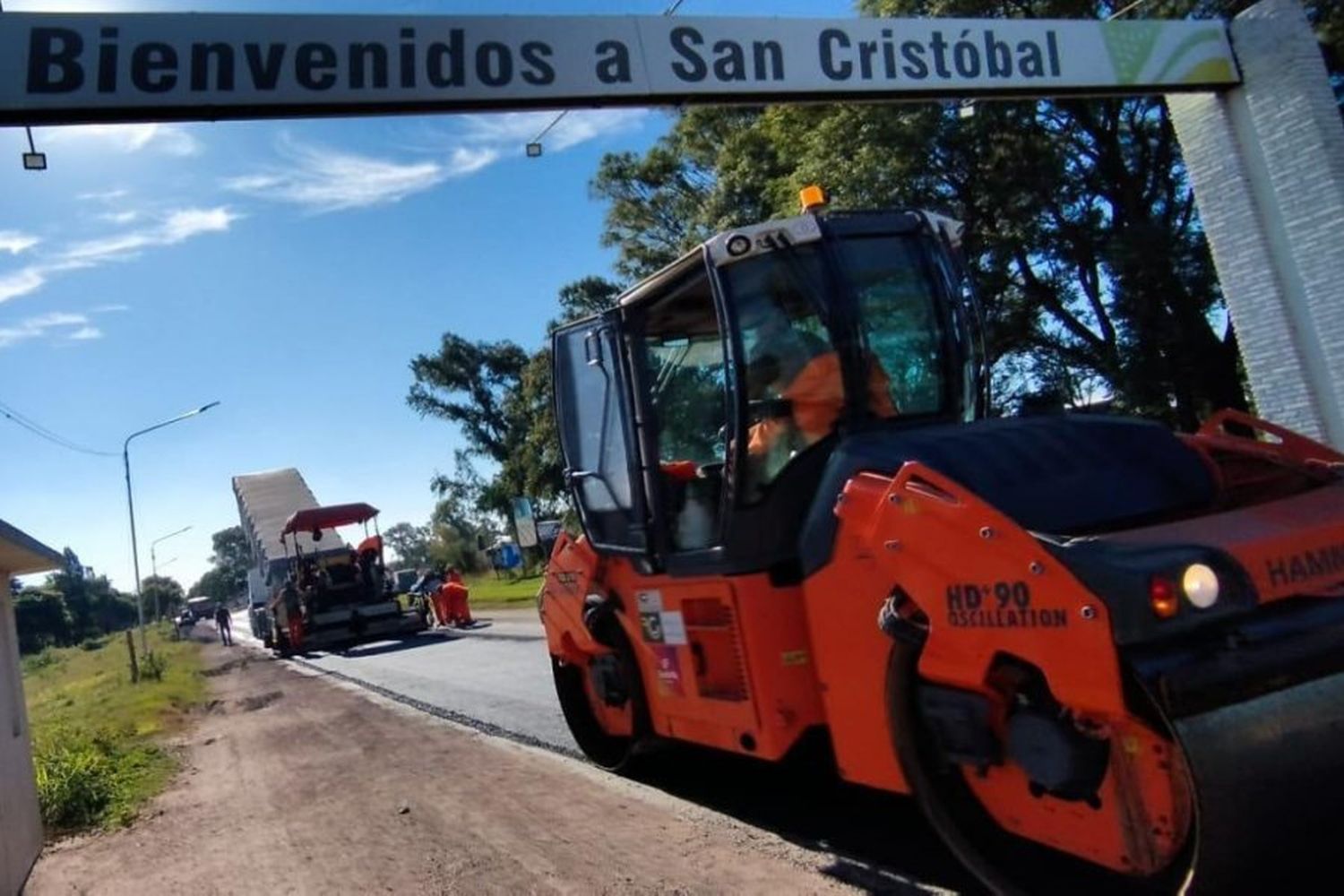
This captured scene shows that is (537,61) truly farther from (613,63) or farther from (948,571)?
(948,571)

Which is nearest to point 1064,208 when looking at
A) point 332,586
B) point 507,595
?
point 332,586

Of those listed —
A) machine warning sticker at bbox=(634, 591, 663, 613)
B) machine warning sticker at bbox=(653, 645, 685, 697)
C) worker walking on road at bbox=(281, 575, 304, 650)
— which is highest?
worker walking on road at bbox=(281, 575, 304, 650)

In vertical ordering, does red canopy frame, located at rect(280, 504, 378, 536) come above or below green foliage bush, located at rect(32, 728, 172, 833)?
above

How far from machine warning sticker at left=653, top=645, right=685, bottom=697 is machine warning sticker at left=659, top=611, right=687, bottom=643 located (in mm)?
60

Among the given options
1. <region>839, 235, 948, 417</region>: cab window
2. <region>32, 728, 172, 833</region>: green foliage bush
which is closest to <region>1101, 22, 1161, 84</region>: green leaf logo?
<region>839, 235, 948, 417</region>: cab window

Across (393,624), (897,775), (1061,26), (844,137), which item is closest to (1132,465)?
(897,775)

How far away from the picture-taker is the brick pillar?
35.7 feet

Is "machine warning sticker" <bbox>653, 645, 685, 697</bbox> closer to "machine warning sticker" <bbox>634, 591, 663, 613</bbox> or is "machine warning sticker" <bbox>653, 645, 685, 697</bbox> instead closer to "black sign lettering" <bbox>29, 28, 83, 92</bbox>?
"machine warning sticker" <bbox>634, 591, 663, 613</bbox>

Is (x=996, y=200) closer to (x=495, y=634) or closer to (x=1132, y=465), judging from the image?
(x=495, y=634)

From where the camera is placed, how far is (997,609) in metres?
3.25

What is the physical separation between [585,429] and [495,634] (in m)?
16.0

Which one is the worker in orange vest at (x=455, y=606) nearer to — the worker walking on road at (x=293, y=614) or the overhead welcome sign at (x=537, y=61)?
the worker walking on road at (x=293, y=614)

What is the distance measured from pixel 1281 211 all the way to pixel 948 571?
10.1 m

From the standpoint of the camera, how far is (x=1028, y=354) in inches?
733
